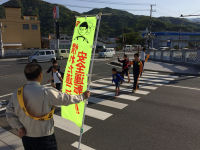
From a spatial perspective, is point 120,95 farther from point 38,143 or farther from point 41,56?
point 41,56

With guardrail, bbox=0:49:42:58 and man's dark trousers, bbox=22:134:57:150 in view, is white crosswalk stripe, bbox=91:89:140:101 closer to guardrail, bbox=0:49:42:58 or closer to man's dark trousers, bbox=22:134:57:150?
man's dark trousers, bbox=22:134:57:150

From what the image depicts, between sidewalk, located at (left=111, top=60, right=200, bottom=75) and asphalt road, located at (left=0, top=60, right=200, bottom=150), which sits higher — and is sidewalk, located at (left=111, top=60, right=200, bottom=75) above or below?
above

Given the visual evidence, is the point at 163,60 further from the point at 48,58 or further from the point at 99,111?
the point at 99,111

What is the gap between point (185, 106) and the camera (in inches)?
249

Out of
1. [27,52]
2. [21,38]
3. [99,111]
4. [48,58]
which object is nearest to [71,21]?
[21,38]

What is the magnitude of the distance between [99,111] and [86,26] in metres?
3.50

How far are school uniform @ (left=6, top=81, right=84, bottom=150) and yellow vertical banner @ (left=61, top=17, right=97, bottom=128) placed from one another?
0.86 m

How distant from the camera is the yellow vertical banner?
3070 mm

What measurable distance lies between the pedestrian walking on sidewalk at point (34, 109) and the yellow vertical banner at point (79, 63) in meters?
0.87

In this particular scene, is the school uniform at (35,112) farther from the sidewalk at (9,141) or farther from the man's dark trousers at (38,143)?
the sidewalk at (9,141)

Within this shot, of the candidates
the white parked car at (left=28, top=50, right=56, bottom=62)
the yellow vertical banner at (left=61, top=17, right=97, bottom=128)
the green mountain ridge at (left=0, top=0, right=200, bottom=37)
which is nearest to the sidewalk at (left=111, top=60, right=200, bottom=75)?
the yellow vertical banner at (left=61, top=17, right=97, bottom=128)

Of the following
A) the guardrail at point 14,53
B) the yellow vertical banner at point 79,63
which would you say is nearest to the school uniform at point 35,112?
the yellow vertical banner at point 79,63

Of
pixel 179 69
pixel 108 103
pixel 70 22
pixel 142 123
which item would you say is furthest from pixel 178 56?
pixel 70 22

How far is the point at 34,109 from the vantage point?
2070 mm
